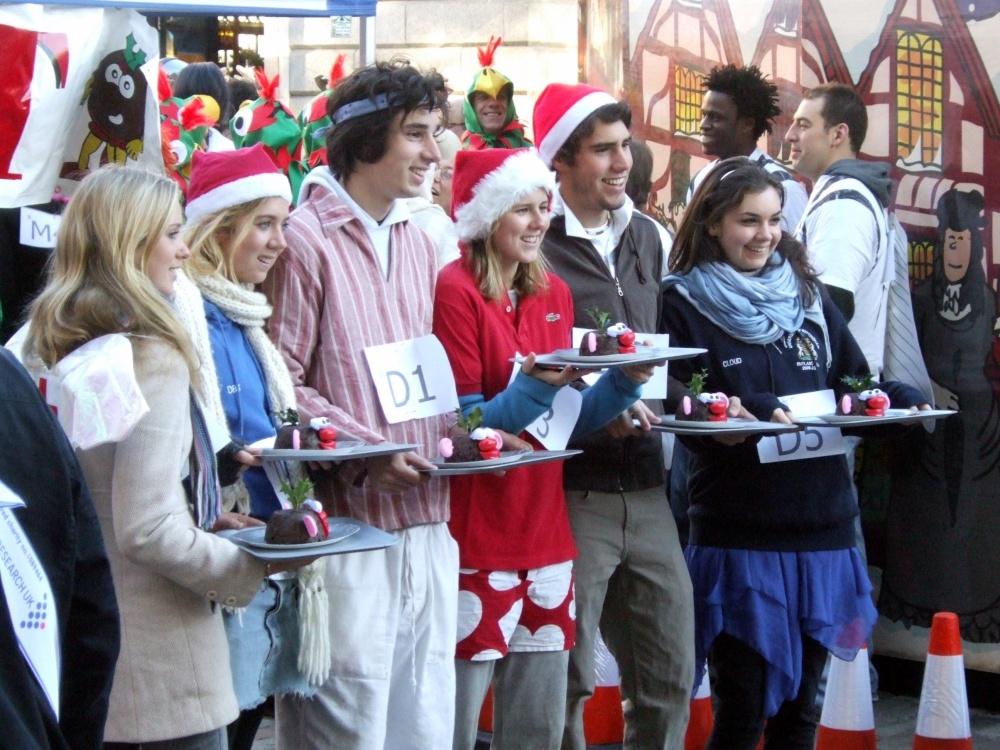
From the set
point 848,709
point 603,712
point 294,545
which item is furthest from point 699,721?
point 294,545

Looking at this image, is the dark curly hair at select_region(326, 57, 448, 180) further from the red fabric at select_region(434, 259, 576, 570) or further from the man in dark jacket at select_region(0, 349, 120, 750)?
the man in dark jacket at select_region(0, 349, 120, 750)

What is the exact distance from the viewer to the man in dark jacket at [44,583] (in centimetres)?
171

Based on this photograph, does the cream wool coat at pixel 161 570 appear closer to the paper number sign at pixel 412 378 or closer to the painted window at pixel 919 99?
the paper number sign at pixel 412 378

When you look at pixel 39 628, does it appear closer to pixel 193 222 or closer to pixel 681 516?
pixel 193 222

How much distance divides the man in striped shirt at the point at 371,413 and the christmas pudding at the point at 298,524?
1.45 ft

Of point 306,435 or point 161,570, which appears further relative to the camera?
point 306,435

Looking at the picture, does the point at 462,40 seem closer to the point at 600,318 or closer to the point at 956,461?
the point at 956,461

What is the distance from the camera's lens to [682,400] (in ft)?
13.7

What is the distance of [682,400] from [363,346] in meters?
0.94

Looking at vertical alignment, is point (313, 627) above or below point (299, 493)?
below

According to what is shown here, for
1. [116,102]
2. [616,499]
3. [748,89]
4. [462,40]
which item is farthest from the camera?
[462,40]

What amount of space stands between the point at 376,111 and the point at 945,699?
2587 millimetres

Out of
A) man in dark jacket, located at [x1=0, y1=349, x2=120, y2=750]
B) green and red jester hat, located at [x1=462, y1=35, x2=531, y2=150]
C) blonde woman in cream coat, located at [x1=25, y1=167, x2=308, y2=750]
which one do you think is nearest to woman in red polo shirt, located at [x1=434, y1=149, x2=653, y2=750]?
blonde woman in cream coat, located at [x1=25, y1=167, x2=308, y2=750]

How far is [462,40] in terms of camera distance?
12.7 metres
